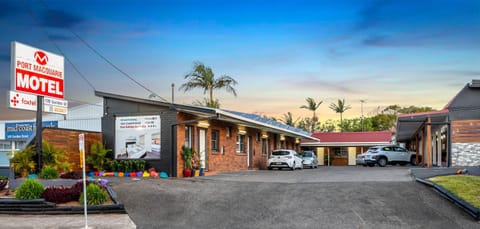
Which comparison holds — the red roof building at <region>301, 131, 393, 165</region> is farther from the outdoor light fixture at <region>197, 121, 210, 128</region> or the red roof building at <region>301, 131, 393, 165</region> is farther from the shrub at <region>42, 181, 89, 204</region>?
the shrub at <region>42, 181, 89, 204</region>

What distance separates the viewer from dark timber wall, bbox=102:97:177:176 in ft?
66.7

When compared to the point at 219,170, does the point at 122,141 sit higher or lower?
higher

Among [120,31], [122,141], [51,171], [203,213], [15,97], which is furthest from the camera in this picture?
[122,141]

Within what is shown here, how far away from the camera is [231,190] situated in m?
15.5

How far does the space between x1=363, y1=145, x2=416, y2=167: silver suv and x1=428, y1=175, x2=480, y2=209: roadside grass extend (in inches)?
659

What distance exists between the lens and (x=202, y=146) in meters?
23.8

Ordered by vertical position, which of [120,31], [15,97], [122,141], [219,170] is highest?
[120,31]

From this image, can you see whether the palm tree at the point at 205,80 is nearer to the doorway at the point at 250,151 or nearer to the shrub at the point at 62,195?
the doorway at the point at 250,151

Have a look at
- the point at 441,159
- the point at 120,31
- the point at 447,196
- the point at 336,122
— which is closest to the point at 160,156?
the point at 120,31

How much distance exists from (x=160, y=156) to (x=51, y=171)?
5829mm

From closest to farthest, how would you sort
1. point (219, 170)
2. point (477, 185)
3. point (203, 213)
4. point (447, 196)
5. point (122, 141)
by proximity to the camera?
point (203, 213) < point (447, 196) < point (477, 185) < point (122, 141) < point (219, 170)

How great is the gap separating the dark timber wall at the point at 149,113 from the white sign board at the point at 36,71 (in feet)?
15.3

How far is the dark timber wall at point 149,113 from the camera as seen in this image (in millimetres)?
20328

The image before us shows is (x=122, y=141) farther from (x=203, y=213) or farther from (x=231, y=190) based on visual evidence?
(x=203, y=213)
